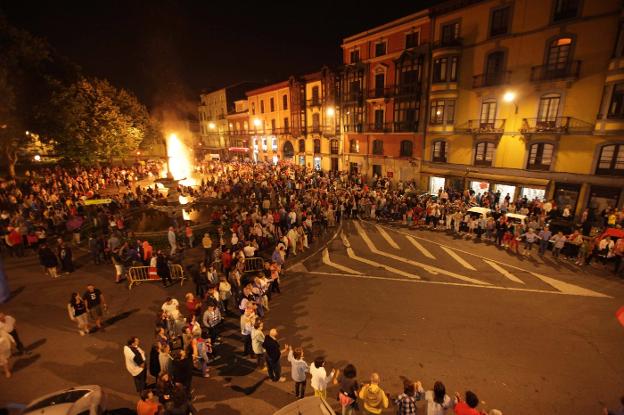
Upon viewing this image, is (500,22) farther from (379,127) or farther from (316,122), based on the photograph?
(316,122)

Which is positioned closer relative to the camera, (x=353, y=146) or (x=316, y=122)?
(x=353, y=146)

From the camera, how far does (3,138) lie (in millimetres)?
27641

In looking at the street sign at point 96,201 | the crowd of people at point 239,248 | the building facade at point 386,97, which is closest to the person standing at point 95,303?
the crowd of people at point 239,248

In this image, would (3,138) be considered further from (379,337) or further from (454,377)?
(454,377)

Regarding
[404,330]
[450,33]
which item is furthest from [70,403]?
[450,33]

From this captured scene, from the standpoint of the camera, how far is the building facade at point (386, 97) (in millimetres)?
28578

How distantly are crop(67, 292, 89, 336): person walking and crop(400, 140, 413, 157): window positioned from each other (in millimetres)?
28552

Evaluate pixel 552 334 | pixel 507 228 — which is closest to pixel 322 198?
pixel 507 228

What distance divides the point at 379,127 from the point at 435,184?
356 inches

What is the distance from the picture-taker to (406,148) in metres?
30.9

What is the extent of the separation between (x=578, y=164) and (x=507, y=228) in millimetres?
9616

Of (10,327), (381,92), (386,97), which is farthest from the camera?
(381,92)

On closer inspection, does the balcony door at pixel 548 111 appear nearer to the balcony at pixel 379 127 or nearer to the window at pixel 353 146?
the balcony at pixel 379 127

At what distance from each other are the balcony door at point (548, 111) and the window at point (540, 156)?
1.42 meters
